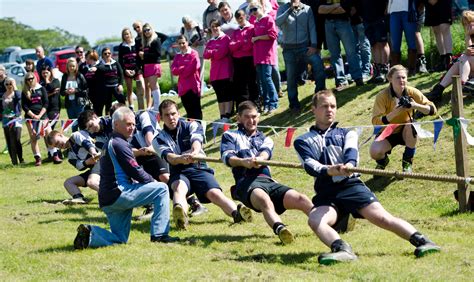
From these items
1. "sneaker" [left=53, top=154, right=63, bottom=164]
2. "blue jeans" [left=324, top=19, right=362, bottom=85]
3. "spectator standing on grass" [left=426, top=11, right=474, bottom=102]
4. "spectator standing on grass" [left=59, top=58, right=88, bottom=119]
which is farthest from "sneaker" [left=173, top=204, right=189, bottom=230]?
"spectator standing on grass" [left=59, top=58, right=88, bottom=119]

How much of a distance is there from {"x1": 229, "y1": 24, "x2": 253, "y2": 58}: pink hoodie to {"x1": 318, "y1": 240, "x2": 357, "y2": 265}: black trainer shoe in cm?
931

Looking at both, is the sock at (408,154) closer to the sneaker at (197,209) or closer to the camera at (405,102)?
the camera at (405,102)

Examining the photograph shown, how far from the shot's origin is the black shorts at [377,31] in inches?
605

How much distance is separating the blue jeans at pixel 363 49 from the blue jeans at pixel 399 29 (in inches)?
42.0

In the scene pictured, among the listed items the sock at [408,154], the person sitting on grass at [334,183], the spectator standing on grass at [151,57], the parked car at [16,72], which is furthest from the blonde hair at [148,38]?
the parked car at [16,72]

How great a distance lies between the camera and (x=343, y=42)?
623 inches

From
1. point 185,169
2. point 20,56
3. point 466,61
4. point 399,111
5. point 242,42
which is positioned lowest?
point 20,56

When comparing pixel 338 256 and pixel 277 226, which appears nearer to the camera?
pixel 338 256

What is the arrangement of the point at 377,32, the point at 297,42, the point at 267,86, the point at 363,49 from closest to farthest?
the point at 377,32
the point at 297,42
the point at 363,49
the point at 267,86

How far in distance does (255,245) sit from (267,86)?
803 cm

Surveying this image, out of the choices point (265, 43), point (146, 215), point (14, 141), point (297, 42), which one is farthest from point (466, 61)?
point (14, 141)

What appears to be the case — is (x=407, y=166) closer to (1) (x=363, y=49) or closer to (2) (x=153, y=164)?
(2) (x=153, y=164)

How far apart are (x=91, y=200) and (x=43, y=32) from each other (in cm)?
7538

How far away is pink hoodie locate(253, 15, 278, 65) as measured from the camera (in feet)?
53.5
